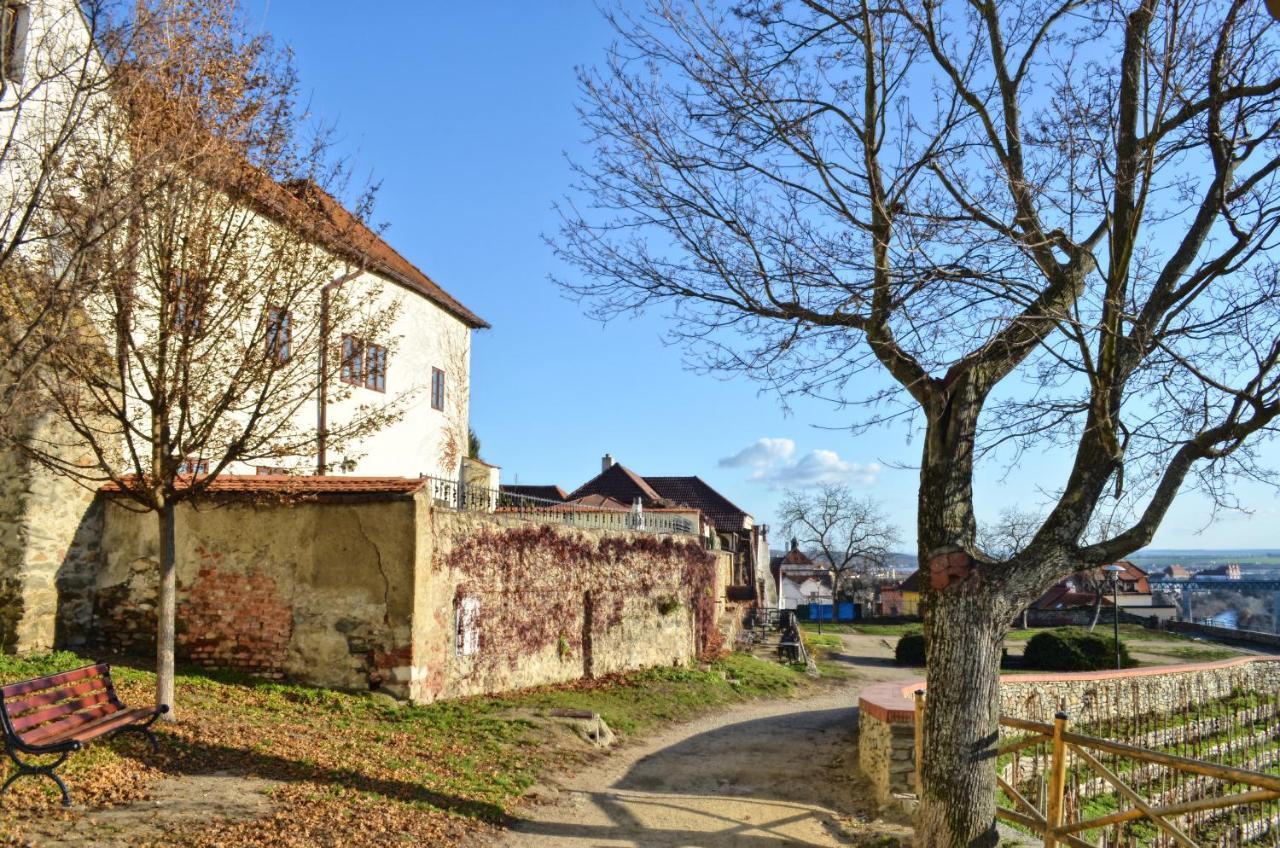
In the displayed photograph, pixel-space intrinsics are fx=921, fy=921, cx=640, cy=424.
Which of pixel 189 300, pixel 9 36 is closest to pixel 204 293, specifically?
pixel 189 300

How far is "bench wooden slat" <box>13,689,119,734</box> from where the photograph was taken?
689 cm

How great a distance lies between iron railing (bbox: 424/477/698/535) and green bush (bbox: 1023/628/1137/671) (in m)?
10.8

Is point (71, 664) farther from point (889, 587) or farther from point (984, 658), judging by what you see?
point (889, 587)

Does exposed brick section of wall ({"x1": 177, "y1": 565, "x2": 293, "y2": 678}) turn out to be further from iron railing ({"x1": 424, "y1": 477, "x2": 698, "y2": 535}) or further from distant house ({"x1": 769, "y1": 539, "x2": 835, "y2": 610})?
distant house ({"x1": 769, "y1": 539, "x2": 835, "y2": 610})

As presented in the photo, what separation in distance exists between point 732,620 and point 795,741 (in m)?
15.7

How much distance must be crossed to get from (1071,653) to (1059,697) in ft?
47.5

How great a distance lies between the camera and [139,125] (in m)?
8.21

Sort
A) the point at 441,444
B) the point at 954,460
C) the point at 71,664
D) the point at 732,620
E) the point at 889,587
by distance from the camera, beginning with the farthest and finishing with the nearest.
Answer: the point at 889,587, the point at 732,620, the point at 441,444, the point at 71,664, the point at 954,460

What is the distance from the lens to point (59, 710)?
24.7 feet

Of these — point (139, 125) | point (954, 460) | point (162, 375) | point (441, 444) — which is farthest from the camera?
point (441, 444)

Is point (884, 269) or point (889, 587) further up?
point (884, 269)

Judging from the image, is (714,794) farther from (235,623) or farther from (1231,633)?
(1231,633)

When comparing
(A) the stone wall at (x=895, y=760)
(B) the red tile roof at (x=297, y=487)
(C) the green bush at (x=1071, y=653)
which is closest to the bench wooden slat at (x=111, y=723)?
(B) the red tile roof at (x=297, y=487)

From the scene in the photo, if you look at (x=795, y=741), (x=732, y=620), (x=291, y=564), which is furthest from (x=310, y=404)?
(x=732, y=620)
